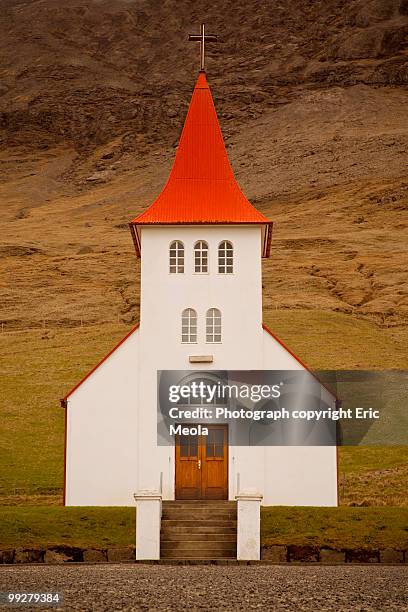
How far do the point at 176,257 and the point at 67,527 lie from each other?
11141 millimetres

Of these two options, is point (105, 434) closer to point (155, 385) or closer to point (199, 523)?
point (155, 385)

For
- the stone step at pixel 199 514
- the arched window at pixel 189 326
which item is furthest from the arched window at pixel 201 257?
the stone step at pixel 199 514

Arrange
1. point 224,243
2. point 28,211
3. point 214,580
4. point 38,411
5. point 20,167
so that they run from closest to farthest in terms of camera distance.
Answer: point 214,580 < point 224,243 < point 38,411 < point 28,211 < point 20,167

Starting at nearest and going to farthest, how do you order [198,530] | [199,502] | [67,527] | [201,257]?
[67,527]
[198,530]
[199,502]
[201,257]

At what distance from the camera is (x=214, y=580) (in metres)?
23.0

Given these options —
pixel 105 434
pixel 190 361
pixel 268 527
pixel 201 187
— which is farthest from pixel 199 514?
pixel 201 187

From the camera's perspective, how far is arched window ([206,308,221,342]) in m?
35.5

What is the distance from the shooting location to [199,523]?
1198 inches

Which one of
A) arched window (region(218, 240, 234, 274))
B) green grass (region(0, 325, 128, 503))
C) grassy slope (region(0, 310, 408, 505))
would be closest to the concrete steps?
grassy slope (region(0, 310, 408, 505))

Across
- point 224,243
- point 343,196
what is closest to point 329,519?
point 224,243

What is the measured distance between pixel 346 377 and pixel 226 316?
74.5 ft

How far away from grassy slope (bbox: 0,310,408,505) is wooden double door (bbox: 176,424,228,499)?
5.79 meters

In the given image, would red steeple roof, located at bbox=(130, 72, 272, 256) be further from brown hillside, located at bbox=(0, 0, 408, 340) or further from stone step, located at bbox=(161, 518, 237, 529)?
brown hillside, located at bbox=(0, 0, 408, 340)

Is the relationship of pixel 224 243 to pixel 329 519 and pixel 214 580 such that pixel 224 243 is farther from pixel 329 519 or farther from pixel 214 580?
pixel 214 580
